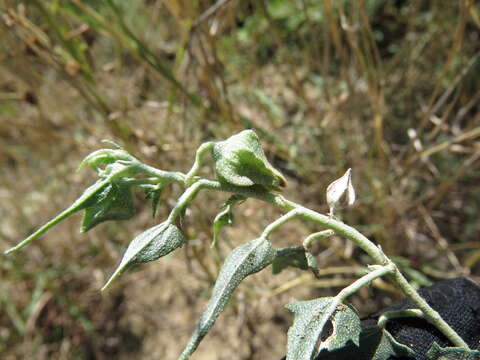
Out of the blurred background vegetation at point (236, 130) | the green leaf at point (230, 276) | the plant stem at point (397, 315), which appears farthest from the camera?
the blurred background vegetation at point (236, 130)

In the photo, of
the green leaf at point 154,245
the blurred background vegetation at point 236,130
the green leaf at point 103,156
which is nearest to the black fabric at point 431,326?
the green leaf at point 154,245

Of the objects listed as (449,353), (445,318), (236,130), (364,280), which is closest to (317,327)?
(364,280)

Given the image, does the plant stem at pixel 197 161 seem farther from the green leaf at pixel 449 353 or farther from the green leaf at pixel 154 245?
the green leaf at pixel 449 353

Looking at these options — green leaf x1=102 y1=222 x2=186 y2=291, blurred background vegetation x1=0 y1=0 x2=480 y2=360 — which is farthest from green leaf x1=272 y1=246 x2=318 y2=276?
blurred background vegetation x1=0 y1=0 x2=480 y2=360

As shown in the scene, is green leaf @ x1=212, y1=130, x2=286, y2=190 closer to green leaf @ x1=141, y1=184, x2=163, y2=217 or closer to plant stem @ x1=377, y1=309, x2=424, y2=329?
green leaf @ x1=141, y1=184, x2=163, y2=217

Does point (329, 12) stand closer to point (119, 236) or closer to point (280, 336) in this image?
point (280, 336)

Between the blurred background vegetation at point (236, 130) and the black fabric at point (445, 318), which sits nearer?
the black fabric at point (445, 318)
